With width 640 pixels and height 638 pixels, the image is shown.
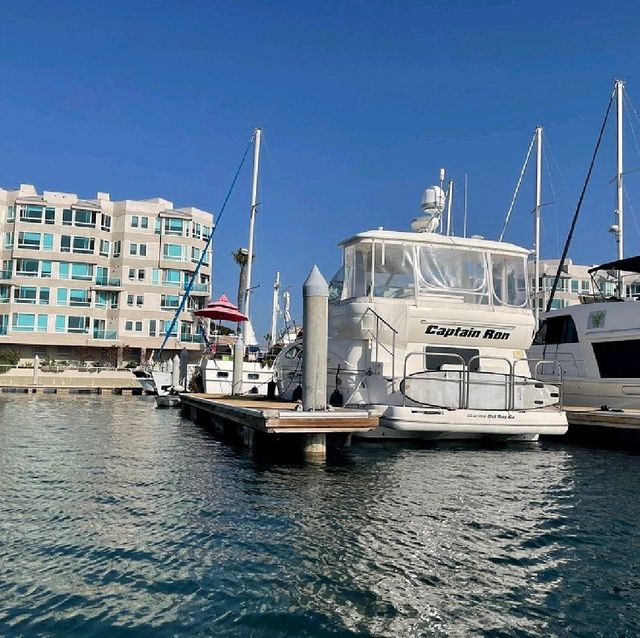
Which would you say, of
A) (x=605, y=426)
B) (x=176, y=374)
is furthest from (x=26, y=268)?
(x=605, y=426)

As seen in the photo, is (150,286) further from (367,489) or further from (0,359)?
(367,489)

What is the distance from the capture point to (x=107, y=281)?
66.3 meters

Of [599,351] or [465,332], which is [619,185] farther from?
[465,332]

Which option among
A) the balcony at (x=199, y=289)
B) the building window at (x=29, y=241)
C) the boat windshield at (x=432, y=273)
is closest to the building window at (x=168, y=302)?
the balcony at (x=199, y=289)

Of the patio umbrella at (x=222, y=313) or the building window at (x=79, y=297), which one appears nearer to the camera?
the patio umbrella at (x=222, y=313)

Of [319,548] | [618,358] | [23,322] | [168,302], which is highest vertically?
[168,302]

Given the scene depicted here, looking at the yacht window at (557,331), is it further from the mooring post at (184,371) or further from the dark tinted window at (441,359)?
the mooring post at (184,371)

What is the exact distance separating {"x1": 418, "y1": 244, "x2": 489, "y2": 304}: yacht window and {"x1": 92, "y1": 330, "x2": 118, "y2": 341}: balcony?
5398 centimetres

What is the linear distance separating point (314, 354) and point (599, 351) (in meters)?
10.5

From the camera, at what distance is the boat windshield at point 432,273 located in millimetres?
15719

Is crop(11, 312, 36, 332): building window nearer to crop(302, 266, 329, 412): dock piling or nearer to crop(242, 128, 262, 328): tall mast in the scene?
crop(242, 128, 262, 328): tall mast

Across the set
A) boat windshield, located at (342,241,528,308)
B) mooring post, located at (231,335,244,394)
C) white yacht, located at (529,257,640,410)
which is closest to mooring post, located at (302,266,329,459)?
boat windshield, located at (342,241,528,308)

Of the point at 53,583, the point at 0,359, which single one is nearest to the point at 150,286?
the point at 0,359

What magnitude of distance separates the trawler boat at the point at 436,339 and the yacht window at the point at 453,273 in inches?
1.0
